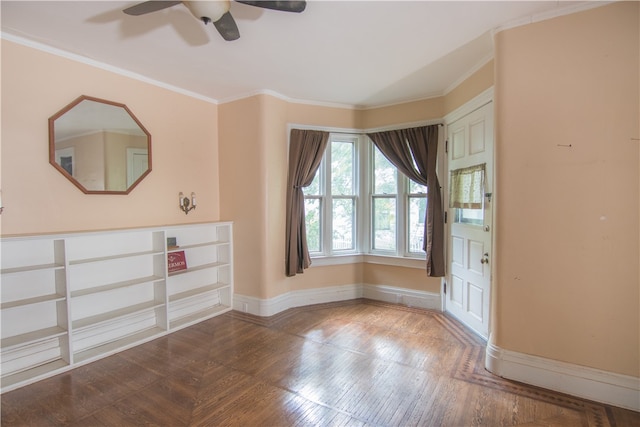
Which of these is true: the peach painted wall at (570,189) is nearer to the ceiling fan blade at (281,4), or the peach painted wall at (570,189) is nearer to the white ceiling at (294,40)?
the white ceiling at (294,40)

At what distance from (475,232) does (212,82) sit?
3.32m

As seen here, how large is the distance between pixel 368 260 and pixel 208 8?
11.6 feet

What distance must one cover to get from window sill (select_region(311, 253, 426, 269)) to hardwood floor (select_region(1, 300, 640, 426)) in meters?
0.93

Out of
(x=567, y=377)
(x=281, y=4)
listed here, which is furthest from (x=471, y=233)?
(x=281, y=4)

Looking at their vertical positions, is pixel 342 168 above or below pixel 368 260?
above

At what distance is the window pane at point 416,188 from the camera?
400 cm

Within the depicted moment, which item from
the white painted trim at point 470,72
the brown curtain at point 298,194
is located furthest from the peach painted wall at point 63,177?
the white painted trim at point 470,72

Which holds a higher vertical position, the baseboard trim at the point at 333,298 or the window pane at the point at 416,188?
the window pane at the point at 416,188

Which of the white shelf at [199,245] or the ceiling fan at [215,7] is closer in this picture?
the ceiling fan at [215,7]

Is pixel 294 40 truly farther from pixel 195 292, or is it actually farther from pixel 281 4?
pixel 195 292

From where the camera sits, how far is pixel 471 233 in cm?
330

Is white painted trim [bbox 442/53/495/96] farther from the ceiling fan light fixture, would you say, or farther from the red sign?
the red sign

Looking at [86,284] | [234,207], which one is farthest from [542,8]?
[86,284]

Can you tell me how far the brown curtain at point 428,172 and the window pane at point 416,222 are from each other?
0.63 ft
